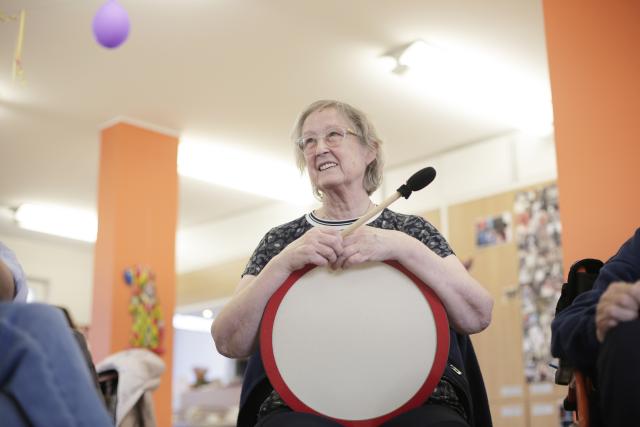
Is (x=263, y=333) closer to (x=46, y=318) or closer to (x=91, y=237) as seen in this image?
(x=46, y=318)

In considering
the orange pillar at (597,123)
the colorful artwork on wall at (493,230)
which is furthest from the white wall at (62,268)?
the orange pillar at (597,123)

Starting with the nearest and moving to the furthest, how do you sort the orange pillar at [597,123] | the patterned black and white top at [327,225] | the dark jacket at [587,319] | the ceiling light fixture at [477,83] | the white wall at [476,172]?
the dark jacket at [587,319], the patterned black and white top at [327,225], the orange pillar at [597,123], the ceiling light fixture at [477,83], the white wall at [476,172]

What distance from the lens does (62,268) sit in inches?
368

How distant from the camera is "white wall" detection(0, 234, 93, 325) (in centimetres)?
903

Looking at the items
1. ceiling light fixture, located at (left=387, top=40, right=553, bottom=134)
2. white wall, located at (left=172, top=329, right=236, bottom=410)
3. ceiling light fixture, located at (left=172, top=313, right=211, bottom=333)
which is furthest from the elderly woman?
white wall, located at (left=172, top=329, right=236, bottom=410)

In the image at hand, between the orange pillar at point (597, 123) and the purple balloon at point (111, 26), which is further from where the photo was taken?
the purple balloon at point (111, 26)

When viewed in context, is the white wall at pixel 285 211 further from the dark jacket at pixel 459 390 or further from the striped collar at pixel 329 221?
the dark jacket at pixel 459 390

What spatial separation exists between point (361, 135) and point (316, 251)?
61 centimetres

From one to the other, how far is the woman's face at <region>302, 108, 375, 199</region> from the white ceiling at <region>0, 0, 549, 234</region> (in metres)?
2.22

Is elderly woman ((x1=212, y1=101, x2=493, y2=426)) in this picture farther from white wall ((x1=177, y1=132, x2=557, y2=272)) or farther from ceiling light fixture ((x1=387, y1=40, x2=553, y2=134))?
white wall ((x1=177, y1=132, x2=557, y2=272))

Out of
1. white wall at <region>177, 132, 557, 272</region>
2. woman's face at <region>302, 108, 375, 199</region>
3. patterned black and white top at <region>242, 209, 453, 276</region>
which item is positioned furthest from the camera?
white wall at <region>177, 132, 557, 272</region>

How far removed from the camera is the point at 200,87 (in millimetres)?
5359

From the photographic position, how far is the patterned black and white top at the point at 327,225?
2043 mm

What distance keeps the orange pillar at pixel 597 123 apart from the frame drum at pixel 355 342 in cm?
131
